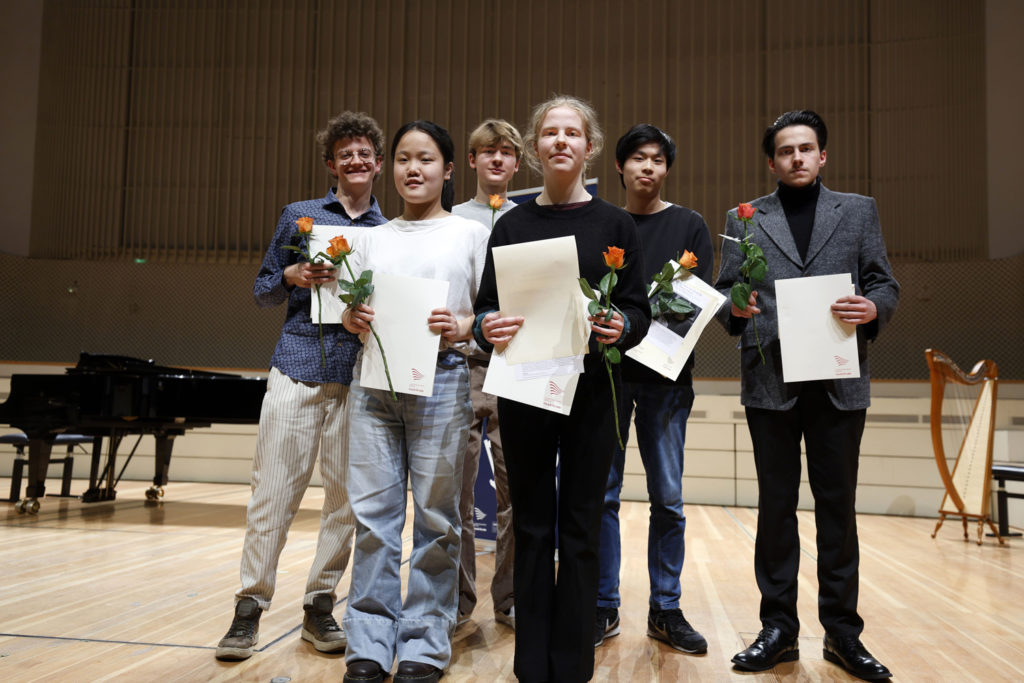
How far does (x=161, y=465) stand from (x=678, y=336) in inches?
185

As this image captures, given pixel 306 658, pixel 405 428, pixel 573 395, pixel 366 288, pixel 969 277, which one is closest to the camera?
pixel 573 395

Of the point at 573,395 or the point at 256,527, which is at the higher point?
the point at 573,395

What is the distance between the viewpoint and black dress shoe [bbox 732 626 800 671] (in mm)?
1964

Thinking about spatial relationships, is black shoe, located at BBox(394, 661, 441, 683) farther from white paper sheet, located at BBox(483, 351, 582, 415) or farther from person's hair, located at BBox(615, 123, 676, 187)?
person's hair, located at BBox(615, 123, 676, 187)

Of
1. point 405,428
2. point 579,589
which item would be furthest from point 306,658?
point 579,589

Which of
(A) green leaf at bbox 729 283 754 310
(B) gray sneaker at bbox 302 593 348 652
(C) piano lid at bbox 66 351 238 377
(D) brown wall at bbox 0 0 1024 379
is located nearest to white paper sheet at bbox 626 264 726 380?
(A) green leaf at bbox 729 283 754 310

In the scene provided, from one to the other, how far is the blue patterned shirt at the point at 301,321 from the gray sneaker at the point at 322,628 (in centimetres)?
66

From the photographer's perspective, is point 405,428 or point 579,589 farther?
point 405,428

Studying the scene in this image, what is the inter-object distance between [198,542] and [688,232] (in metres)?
3.11

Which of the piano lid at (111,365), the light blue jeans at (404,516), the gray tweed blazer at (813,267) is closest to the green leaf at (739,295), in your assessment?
the gray tweed blazer at (813,267)

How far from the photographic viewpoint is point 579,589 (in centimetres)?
159

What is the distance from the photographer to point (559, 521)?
165cm

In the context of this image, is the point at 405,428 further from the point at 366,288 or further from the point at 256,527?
the point at 256,527

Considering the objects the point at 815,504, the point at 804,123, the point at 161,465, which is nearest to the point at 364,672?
the point at 815,504
